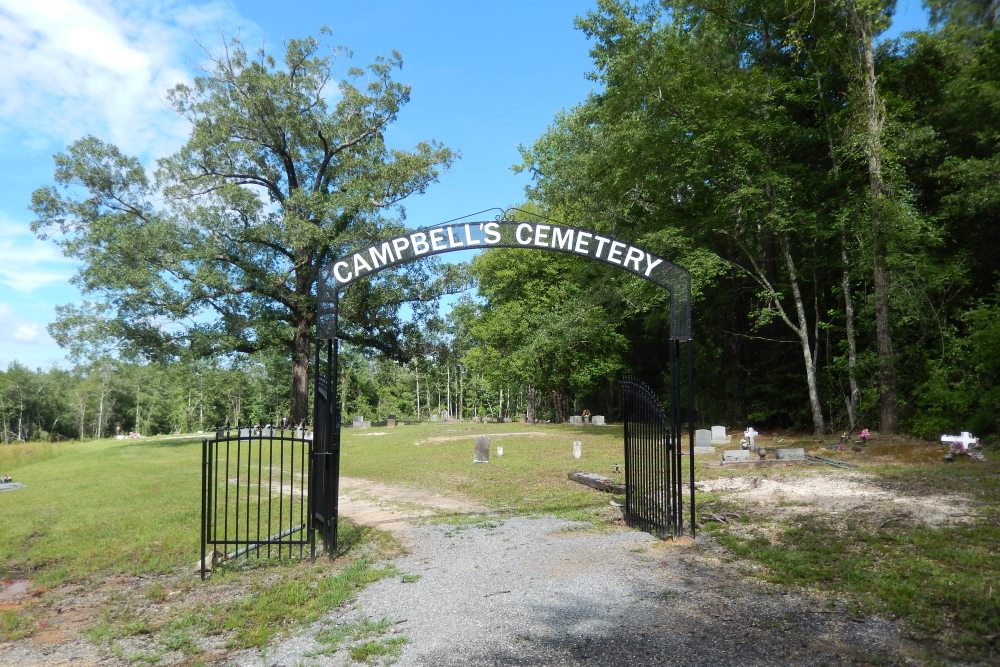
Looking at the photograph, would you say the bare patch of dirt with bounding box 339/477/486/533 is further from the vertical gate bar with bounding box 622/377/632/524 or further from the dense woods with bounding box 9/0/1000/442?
the dense woods with bounding box 9/0/1000/442

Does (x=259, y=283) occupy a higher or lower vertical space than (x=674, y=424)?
higher

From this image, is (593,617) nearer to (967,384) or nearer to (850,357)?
(967,384)

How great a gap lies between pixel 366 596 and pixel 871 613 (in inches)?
159

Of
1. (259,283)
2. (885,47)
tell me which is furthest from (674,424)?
(259,283)

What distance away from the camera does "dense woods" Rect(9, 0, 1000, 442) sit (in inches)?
682

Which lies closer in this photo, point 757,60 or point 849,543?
point 849,543

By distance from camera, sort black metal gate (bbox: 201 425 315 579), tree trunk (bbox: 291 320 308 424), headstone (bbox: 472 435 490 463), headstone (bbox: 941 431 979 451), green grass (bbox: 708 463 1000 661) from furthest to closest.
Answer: tree trunk (bbox: 291 320 308 424)
headstone (bbox: 472 435 490 463)
headstone (bbox: 941 431 979 451)
black metal gate (bbox: 201 425 315 579)
green grass (bbox: 708 463 1000 661)

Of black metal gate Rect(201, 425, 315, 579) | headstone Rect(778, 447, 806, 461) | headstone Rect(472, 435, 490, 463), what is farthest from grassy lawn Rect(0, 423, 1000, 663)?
headstone Rect(472, 435, 490, 463)

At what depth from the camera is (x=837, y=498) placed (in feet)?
30.3

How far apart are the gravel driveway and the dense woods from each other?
11653 millimetres

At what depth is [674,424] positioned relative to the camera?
7246mm

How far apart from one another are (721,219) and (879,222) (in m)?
5.20

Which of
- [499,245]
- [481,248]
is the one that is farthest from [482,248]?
[499,245]

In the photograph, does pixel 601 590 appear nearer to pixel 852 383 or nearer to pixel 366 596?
pixel 366 596
